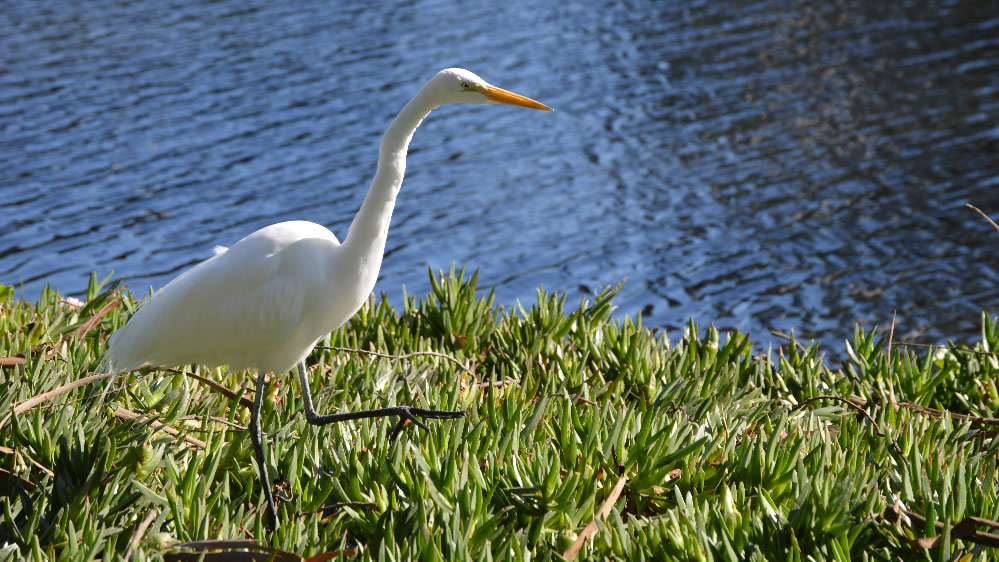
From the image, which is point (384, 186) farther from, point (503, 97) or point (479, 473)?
point (479, 473)

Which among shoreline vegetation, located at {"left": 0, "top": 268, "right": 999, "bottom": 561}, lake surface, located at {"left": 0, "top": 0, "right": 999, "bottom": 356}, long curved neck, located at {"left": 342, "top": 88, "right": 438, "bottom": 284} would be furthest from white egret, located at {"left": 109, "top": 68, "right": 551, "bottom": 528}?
lake surface, located at {"left": 0, "top": 0, "right": 999, "bottom": 356}

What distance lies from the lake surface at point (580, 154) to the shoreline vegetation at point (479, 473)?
401cm

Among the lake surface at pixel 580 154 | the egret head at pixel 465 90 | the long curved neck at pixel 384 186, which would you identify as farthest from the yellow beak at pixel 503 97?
the lake surface at pixel 580 154

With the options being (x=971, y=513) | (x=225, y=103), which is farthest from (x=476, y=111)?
(x=971, y=513)

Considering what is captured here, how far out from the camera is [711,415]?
11.9 feet

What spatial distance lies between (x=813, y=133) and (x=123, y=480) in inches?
422

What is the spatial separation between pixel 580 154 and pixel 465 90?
9220 mm

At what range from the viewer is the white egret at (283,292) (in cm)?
295

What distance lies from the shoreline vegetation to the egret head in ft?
3.66

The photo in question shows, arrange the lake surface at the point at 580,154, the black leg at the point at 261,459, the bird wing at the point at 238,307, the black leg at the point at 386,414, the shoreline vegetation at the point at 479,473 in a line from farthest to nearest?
the lake surface at the point at 580,154, the black leg at the point at 386,414, the bird wing at the point at 238,307, the black leg at the point at 261,459, the shoreline vegetation at the point at 479,473

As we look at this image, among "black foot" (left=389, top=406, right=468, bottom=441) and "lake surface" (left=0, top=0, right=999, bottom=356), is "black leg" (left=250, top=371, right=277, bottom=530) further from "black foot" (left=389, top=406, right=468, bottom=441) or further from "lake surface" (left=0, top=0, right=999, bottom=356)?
"lake surface" (left=0, top=0, right=999, bottom=356)

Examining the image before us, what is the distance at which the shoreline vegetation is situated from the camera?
2.67 meters

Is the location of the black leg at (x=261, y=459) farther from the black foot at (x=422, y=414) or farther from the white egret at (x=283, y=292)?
the black foot at (x=422, y=414)

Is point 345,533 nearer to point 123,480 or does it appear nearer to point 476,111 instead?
point 123,480
